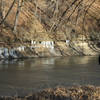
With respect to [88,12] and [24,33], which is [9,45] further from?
[88,12]

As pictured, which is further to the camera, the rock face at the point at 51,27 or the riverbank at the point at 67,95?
the rock face at the point at 51,27

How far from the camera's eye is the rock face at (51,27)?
3514 cm

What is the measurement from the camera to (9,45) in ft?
109

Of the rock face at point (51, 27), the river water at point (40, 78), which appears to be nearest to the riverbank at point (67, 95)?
the river water at point (40, 78)

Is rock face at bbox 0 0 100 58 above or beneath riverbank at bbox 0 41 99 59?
above

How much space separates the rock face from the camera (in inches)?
1384

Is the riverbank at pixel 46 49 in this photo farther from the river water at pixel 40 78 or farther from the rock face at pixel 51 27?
the river water at pixel 40 78

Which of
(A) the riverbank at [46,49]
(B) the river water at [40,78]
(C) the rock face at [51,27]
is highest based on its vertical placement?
(C) the rock face at [51,27]

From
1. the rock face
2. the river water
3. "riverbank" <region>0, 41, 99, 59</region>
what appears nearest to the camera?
the river water

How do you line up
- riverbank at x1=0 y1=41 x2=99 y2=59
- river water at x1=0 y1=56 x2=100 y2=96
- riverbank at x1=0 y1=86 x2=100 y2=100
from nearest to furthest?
riverbank at x1=0 y1=86 x2=100 y2=100, river water at x1=0 y1=56 x2=100 y2=96, riverbank at x1=0 y1=41 x2=99 y2=59

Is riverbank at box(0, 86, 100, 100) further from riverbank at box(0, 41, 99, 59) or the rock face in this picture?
the rock face

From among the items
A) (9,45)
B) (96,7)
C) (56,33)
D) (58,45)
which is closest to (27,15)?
(56,33)

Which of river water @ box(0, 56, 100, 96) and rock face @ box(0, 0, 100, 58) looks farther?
rock face @ box(0, 0, 100, 58)

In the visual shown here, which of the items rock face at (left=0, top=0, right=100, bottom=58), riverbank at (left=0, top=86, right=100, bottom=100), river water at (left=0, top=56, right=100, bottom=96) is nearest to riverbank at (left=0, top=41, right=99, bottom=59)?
rock face at (left=0, top=0, right=100, bottom=58)
